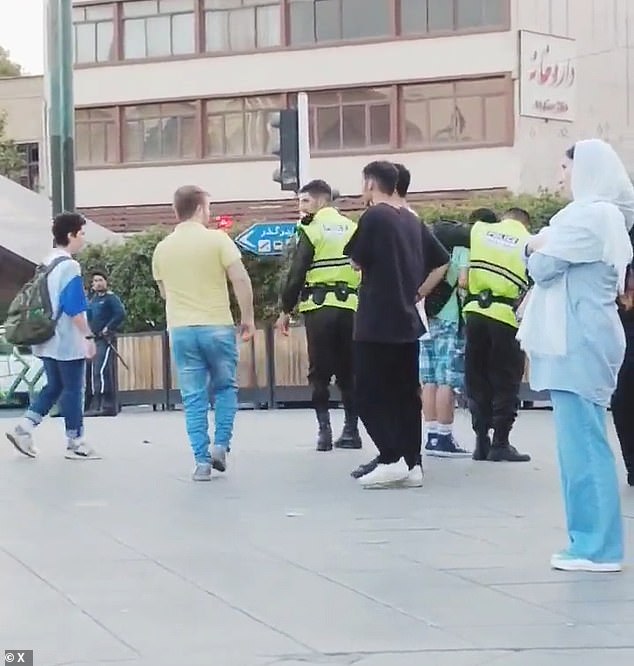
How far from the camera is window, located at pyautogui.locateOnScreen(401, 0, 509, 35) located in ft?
144

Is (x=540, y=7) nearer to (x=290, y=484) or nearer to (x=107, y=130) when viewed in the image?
(x=107, y=130)

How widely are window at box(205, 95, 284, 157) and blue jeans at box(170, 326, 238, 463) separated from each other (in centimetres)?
3646

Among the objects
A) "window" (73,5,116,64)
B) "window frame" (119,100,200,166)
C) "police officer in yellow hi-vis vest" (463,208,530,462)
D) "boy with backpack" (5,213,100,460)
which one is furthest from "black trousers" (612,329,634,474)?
"window" (73,5,116,64)

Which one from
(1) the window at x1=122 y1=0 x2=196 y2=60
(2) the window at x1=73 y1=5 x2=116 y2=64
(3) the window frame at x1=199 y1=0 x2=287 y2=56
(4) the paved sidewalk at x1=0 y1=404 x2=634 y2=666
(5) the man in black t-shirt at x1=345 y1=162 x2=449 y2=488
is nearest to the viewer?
(4) the paved sidewalk at x1=0 y1=404 x2=634 y2=666

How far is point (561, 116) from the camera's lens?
145 ft

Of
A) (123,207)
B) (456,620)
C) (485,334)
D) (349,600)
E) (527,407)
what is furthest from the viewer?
(123,207)

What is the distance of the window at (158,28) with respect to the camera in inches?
1885

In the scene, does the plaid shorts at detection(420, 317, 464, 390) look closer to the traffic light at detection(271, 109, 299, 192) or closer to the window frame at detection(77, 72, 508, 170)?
the traffic light at detection(271, 109, 299, 192)

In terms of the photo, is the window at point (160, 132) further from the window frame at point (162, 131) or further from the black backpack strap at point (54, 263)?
the black backpack strap at point (54, 263)

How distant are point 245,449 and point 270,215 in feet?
106

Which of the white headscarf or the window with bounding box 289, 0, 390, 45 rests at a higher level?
the window with bounding box 289, 0, 390, 45

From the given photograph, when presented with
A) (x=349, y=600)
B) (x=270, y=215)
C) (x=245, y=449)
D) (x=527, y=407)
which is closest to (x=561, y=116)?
(x=270, y=215)

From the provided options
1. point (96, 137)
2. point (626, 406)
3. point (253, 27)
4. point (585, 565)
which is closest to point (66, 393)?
point (626, 406)

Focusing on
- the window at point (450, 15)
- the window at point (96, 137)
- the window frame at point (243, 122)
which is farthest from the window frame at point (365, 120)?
the window at point (96, 137)
